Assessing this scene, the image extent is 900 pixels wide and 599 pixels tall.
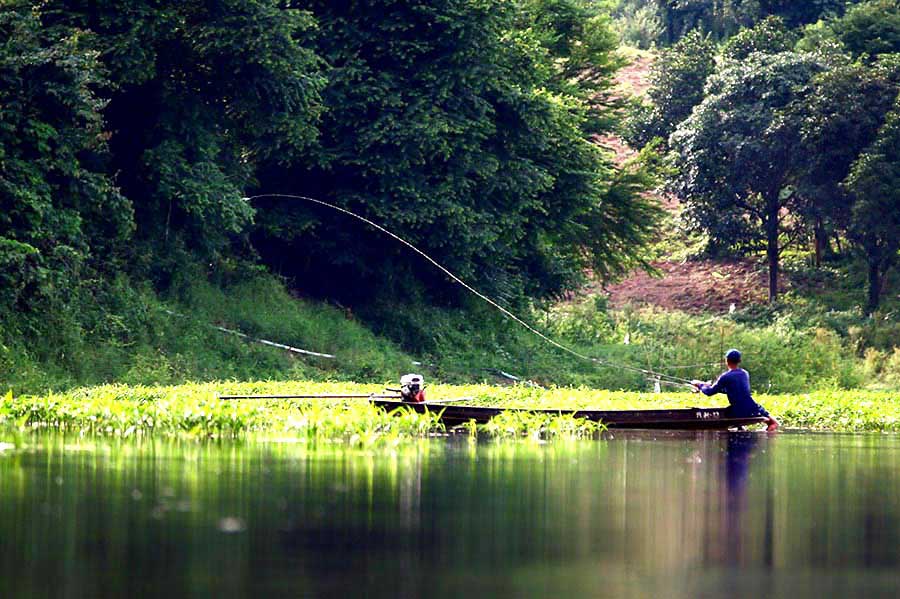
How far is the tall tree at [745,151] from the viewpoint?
60.6m

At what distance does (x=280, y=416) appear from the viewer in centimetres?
2464

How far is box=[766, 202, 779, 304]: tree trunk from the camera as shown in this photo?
62.2 m

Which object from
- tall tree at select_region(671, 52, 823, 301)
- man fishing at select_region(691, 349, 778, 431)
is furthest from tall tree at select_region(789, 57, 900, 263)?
man fishing at select_region(691, 349, 778, 431)

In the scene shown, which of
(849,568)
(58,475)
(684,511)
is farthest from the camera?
(58,475)

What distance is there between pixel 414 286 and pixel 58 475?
28544 millimetres

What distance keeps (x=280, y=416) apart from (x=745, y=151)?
3883 cm

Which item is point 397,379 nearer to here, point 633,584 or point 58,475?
point 58,475

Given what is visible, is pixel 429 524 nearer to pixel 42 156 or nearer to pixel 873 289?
pixel 42 156

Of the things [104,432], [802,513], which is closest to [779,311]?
[104,432]

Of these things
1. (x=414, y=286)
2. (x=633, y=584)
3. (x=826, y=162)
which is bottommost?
(x=633, y=584)

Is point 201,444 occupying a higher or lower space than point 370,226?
lower

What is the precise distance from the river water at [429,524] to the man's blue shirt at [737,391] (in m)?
5.07

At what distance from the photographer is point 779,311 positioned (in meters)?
61.9

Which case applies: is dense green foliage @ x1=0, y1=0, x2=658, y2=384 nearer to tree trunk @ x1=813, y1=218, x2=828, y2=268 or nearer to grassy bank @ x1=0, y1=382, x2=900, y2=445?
Answer: grassy bank @ x1=0, y1=382, x2=900, y2=445
